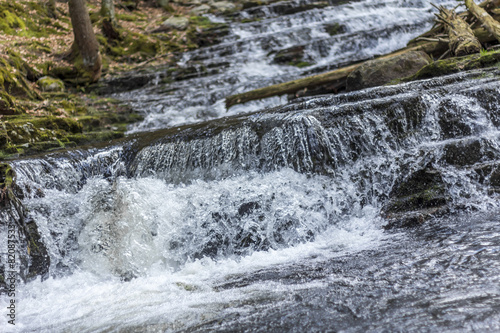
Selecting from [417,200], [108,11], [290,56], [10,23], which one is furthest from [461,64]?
[10,23]

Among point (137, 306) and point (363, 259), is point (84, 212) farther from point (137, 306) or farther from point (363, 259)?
point (363, 259)

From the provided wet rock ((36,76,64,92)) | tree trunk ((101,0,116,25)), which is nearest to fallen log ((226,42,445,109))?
Result: wet rock ((36,76,64,92))

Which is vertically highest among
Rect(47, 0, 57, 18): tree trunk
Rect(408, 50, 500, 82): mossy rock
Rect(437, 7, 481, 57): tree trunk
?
Rect(47, 0, 57, 18): tree trunk

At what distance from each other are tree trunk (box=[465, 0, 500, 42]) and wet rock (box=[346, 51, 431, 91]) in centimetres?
128

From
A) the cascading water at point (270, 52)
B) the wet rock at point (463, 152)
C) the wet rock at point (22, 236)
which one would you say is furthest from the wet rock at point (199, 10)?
the wet rock at point (463, 152)

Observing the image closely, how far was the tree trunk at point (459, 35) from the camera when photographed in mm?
6941

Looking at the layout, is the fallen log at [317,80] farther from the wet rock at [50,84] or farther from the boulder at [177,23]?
the boulder at [177,23]

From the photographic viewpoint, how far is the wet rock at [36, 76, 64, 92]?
10320 millimetres

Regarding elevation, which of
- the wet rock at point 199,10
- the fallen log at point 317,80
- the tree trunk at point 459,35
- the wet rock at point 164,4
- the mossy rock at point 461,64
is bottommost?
the fallen log at point 317,80

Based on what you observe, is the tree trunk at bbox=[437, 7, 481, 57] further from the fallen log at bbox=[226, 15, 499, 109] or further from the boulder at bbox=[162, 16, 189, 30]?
the boulder at bbox=[162, 16, 189, 30]

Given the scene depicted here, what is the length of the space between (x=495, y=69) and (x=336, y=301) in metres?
4.84

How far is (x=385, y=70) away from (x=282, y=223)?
13.7 feet

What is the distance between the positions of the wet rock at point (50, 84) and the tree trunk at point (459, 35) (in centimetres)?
1001

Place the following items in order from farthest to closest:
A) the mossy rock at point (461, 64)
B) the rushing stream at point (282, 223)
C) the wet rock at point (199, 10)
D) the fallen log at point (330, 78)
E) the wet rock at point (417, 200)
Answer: the wet rock at point (199, 10) → the fallen log at point (330, 78) → the mossy rock at point (461, 64) → the wet rock at point (417, 200) → the rushing stream at point (282, 223)
